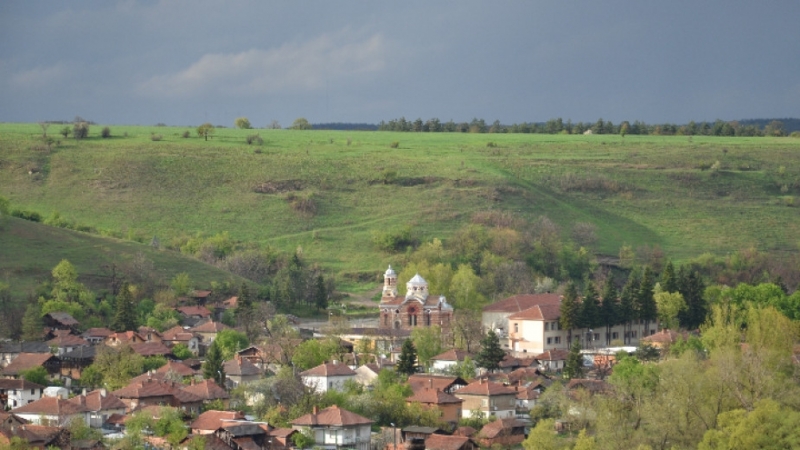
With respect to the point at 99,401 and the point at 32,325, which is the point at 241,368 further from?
the point at 32,325

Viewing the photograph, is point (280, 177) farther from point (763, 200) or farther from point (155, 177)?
point (763, 200)

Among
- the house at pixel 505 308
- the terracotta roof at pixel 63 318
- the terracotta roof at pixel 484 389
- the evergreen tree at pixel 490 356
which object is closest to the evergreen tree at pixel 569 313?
the house at pixel 505 308

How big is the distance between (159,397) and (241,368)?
7597 mm

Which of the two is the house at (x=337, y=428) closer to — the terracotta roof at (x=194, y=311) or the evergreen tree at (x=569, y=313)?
the evergreen tree at (x=569, y=313)

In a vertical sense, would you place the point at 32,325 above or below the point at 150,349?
above

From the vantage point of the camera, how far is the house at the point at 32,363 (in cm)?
7512

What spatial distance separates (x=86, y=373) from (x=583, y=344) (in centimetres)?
2919

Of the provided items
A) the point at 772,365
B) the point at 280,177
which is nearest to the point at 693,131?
the point at 280,177

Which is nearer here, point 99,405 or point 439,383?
point 99,405

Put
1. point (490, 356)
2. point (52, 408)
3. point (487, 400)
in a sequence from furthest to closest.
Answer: point (490, 356)
point (487, 400)
point (52, 408)

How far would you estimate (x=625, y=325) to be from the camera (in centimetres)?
9231

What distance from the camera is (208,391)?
68.9 m

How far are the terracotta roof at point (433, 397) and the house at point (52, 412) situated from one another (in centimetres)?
1376

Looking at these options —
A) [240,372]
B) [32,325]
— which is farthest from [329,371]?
[32,325]
